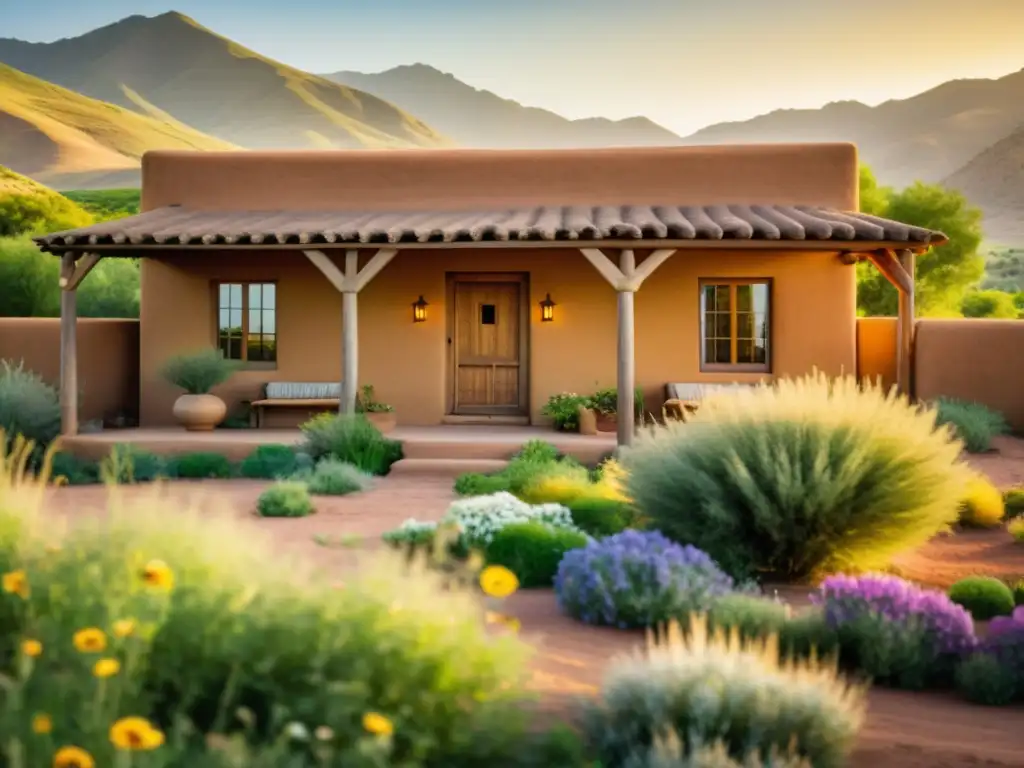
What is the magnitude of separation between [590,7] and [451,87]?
143177 mm

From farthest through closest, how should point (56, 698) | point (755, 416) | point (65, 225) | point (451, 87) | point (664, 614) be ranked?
1. point (451, 87)
2. point (65, 225)
3. point (755, 416)
4. point (664, 614)
5. point (56, 698)

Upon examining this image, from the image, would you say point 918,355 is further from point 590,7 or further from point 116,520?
point 590,7

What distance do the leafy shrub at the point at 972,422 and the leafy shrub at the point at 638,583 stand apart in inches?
313

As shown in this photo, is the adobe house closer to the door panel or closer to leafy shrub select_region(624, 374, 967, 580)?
the door panel

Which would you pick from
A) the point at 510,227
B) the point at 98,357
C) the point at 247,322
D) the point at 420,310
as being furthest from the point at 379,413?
the point at 98,357

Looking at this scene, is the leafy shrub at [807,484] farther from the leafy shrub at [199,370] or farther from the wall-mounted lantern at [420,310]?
the leafy shrub at [199,370]

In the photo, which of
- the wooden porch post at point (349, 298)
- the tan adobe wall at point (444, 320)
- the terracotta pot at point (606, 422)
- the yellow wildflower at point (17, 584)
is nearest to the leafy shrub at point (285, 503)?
the wooden porch post at point (349, 298)

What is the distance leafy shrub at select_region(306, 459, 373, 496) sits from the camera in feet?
36.4

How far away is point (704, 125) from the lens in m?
167

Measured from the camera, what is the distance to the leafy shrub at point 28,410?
13250 millimetres

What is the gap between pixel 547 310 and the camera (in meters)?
15.0

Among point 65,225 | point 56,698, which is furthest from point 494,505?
point 65,225

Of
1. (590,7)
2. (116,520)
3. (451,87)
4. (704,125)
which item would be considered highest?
(451,87)

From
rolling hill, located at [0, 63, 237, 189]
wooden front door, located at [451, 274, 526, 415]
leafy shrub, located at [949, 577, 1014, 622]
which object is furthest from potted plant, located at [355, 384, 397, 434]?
rolling hill, located at [0, 63, 237, 189]
